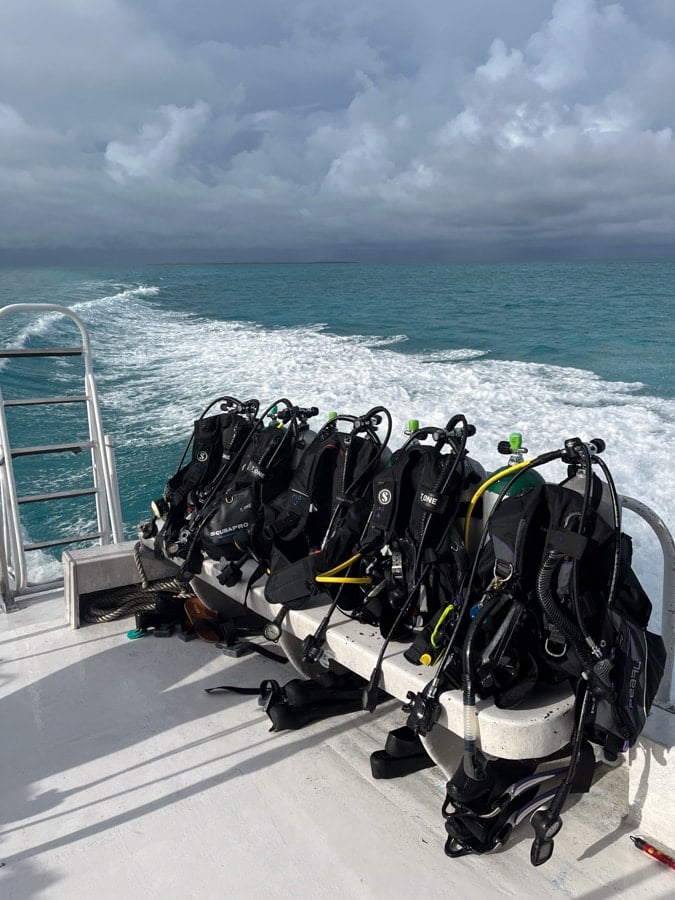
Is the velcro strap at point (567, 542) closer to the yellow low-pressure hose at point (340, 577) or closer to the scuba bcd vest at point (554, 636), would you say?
the scuba bcd vest at point (554, 636)

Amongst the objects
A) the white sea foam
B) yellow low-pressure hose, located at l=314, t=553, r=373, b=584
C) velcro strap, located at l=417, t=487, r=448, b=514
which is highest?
velcro strap, located at l=417, t=487, r=448, b=514

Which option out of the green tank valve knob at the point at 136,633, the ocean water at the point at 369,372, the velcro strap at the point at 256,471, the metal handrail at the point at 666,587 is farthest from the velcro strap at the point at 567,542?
the ocean water at the point at 369,372

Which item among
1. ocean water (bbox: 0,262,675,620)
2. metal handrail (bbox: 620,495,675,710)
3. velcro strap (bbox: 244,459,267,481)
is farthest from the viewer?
ocean water (bbox: 0,262,675,620)

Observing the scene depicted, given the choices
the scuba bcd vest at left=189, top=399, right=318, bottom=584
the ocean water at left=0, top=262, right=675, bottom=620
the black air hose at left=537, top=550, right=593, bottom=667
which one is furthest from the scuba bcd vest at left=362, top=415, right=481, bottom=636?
the ocean water at left=0, top=262, right=675, bottom=620

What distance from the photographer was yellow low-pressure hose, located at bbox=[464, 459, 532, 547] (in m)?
2.34

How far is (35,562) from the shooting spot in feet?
20.7

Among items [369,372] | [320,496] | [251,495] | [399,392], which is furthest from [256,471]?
[369,372]

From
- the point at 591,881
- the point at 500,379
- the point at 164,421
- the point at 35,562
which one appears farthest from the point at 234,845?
the point at 500,379

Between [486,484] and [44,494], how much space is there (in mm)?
2423

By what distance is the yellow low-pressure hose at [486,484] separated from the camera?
234cm

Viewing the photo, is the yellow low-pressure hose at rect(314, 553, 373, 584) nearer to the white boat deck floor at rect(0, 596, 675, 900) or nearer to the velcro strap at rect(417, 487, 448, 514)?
the velcro strap at rect(417, 487, 448, 514)

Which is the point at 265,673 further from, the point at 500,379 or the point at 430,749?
the point at 500,379

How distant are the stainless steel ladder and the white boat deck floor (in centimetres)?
82

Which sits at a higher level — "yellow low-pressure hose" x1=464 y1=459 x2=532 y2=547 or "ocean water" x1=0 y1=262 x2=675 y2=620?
"yellow low-pressure hose" x1=464 y1=459 x2=532 y2=547
